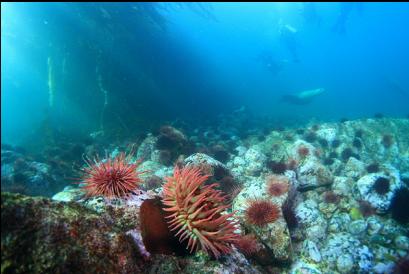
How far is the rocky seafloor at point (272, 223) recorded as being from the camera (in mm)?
2150

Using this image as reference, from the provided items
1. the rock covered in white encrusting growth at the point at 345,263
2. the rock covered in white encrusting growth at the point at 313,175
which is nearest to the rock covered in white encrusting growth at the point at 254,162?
the rock covered in white encrusting growth at the point at 313,175

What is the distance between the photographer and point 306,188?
9281 millimetres

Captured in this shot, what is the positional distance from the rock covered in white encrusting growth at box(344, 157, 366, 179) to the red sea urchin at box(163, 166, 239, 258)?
28.2ft

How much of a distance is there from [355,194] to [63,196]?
8870 millimetres

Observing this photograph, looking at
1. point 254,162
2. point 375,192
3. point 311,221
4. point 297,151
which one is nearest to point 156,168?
point 254,162

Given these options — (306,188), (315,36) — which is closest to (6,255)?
(306,188)

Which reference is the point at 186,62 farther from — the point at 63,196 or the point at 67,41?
the point at 63,196

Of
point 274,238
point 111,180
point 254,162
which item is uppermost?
point 254,162

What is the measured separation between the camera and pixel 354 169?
33.8ft

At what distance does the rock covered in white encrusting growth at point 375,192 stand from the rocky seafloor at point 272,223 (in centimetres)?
3

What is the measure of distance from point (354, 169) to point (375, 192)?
2310 millimetres

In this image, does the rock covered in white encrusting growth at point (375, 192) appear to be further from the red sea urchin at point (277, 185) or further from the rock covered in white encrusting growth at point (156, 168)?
the rock covered in white encrusting growth at point (156, 168)

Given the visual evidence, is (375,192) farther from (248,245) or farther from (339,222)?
(248,245)

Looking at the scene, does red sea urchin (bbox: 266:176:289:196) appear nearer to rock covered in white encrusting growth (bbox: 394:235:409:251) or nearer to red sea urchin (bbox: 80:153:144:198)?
rock covered in white encrusting growth (bbox: 394:235:409:251)
